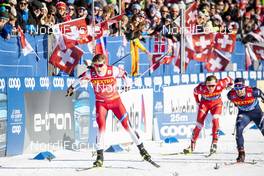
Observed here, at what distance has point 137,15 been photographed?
75.6 feet

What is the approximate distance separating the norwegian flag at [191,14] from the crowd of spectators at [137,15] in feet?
0.93

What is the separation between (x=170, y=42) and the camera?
78.6 ft

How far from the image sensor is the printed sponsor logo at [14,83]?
19.0 metres

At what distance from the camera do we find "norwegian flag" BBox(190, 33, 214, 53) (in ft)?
81.6

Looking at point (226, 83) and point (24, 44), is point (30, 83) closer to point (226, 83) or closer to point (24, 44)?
point (24, 44)

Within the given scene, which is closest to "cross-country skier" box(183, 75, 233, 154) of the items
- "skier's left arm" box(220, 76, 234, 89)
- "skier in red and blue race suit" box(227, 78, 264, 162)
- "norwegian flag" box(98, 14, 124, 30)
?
"skier's left arm" box(220, 76, 234, 89)

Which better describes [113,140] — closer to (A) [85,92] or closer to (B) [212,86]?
(A) [85,92]

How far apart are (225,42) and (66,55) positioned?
7625 millimetres

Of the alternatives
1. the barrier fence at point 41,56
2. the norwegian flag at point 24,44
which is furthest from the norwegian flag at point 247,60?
the norwegian flag at point 24,44

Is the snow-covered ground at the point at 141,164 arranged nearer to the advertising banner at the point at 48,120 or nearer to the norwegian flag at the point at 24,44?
the advertising banner at the point at 48,120

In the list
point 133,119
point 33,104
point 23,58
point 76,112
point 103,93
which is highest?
point 23,58

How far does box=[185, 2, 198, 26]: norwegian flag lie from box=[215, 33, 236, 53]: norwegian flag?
1437mm

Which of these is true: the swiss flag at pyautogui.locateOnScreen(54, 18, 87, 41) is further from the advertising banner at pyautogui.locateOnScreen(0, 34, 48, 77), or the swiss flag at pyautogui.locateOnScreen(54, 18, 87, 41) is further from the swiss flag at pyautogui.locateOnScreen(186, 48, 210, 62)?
the swiss flag at pyautogui.locateOnScreen(186, 48, 210, 62)

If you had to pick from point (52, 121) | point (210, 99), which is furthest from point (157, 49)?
point (52, 121)
